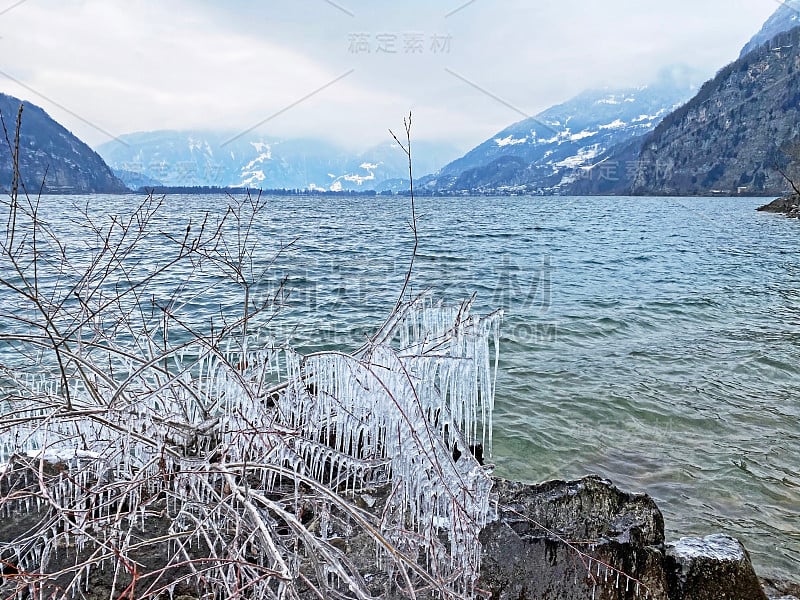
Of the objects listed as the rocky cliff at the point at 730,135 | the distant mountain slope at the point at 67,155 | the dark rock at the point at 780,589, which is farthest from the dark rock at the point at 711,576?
the rocky cliff at the point at 730,135

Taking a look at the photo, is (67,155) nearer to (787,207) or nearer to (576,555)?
(787,207)

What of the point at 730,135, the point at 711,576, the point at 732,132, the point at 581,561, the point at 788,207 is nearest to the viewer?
the point at 581,561

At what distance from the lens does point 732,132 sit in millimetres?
139500

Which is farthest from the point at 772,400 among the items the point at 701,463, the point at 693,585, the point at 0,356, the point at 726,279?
the point at 0,356

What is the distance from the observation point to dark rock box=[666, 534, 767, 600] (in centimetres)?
350

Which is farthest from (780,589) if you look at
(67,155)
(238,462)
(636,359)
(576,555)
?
(67,155)

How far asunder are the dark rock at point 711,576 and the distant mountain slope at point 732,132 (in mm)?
145554

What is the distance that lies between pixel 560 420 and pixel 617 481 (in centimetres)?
168

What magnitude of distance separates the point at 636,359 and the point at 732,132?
16416cm

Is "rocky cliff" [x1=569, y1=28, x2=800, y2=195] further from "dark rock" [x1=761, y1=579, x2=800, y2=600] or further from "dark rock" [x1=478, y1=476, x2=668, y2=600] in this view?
"dark rock" [x1=478, y1=476, x2=668, y2=600]

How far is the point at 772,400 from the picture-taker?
8438 millimetres

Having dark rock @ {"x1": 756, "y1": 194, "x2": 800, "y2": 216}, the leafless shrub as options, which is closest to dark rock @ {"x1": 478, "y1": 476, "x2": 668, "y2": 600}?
the leafless shrub

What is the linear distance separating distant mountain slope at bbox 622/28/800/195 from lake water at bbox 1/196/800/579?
13024 cm

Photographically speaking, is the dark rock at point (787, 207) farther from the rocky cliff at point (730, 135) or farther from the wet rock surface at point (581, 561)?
the rocky cliff at point (730, 135)
